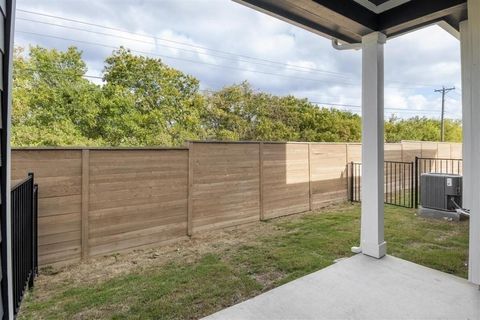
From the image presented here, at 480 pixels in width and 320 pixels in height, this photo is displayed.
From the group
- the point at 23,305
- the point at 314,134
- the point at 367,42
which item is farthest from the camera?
the point at 314,134

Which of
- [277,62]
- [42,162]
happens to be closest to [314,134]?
[277,62]

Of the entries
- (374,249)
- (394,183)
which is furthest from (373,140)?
(394,183)

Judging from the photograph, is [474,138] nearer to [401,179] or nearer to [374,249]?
[374,249]

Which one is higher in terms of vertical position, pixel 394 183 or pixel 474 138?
pixel 474 138

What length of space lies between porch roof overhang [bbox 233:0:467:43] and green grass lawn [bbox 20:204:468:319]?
8.06 ft

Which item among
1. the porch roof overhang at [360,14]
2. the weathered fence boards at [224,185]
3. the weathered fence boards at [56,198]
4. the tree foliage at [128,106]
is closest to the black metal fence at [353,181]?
the weathered fence boards at [224,185]

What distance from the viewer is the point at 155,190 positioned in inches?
146

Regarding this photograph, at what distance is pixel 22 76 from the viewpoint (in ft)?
23.0

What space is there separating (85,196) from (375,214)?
3.22 m

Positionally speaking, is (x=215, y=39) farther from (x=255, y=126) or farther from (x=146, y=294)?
(x=146, y=294)

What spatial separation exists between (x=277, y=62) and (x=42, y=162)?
11314mm

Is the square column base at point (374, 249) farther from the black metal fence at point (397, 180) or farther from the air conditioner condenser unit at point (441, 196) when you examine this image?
the black metal fence at point (397, 180)

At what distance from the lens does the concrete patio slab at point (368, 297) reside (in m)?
1.98

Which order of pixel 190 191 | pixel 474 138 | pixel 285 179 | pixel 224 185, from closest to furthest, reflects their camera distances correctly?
pixel 474 138
pixel 190 191
pixel 224 185
pixel 285 179
